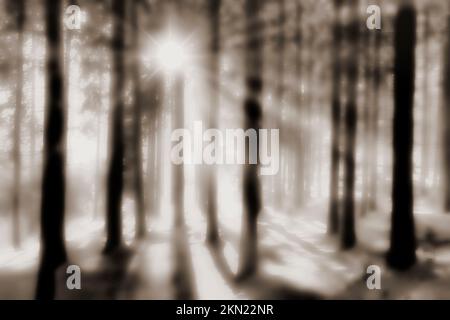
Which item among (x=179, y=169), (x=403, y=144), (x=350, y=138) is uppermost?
(x=350, y=138)

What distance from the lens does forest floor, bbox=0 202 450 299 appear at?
8883mm

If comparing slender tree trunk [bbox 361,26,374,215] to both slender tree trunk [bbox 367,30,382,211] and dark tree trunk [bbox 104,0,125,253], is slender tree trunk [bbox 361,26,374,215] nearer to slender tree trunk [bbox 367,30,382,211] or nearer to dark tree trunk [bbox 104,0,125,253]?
slender tree trunk [bbox 367,30,382,211]

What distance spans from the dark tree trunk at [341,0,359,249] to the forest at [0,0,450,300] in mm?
49

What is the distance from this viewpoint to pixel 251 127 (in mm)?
9523

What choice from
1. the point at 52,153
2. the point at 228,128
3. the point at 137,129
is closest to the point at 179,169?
the point at 137,129

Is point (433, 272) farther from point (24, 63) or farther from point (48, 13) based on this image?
point (24, 63)

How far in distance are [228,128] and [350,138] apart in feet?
32.9

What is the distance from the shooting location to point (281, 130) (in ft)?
74.1

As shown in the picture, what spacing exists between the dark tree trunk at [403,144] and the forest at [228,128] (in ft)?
0.11

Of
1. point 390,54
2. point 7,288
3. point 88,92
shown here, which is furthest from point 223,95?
point 7,288

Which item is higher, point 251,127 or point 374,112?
point 374,112

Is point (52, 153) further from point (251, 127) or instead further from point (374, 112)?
point (374, 112)

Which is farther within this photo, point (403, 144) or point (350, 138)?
point (350, 138)

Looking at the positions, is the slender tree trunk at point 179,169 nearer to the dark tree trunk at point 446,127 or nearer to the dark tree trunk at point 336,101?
the dark tree trunk at point 336,101
